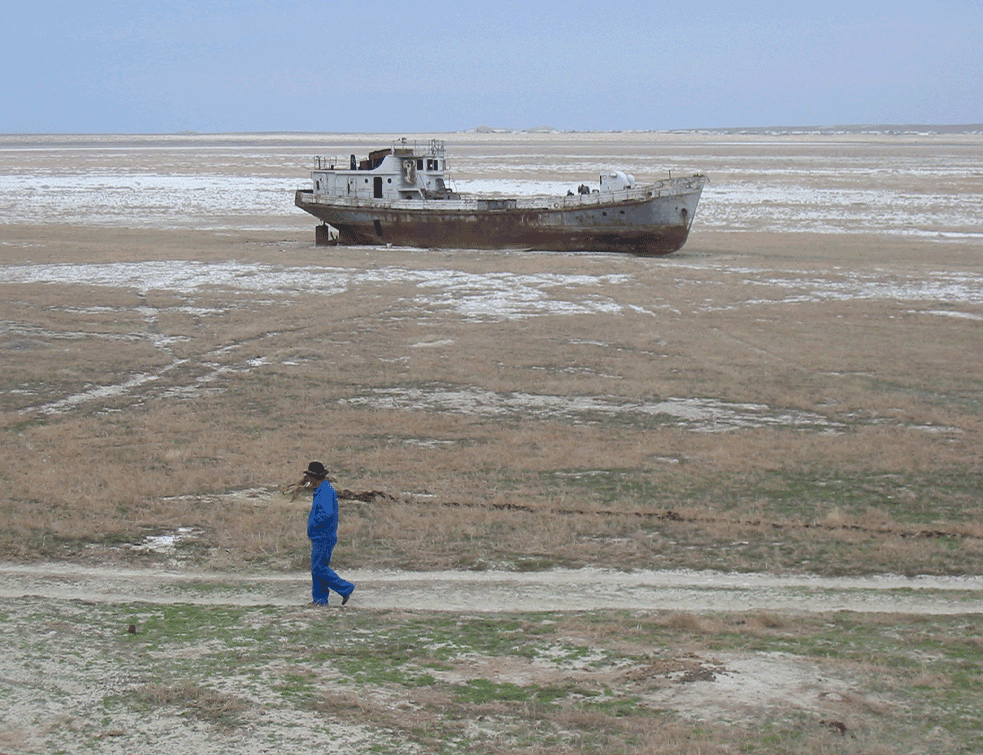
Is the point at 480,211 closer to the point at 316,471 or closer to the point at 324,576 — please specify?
the point at 316,471

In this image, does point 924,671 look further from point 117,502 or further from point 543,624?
point 117,502

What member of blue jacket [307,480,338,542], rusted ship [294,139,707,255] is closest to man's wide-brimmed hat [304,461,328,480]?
blue jacket [307,480,338,542]

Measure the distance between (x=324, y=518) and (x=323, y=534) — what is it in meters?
0.15

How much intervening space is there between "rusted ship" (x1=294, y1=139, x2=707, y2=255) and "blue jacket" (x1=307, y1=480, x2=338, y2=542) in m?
28.9

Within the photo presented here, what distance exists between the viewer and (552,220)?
128 ft

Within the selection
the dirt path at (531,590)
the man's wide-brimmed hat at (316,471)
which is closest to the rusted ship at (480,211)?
the dirt path at (531,590)

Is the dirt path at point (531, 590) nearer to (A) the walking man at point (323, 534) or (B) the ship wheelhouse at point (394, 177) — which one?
(A) the walking man at point (323, 534)

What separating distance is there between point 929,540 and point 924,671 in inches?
155

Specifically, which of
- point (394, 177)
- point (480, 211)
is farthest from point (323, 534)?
point (394, 177)

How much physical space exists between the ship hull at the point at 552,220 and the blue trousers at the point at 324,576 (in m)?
28.9

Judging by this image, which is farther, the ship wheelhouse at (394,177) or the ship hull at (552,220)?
the ship wheelhouse at (394,177)

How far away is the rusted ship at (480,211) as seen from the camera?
3838 centimetres

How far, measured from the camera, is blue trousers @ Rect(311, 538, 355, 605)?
1069 cm

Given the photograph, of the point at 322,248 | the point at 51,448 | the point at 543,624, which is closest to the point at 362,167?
the point at 322,248
